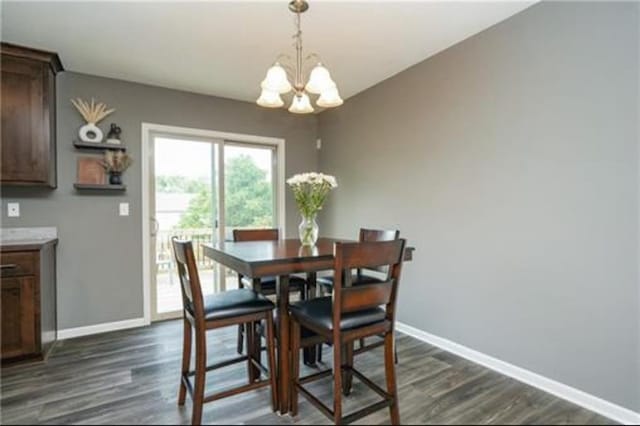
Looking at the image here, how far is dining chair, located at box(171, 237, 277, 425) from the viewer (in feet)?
5.55

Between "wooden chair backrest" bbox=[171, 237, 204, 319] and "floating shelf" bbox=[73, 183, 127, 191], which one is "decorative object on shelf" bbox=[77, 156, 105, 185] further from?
"wooden chair backrest" bbox=[171, 237, 204, 319]

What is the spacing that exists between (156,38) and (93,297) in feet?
7.97

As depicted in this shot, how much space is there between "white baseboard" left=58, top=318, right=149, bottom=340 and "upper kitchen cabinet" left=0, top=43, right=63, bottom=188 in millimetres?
1367

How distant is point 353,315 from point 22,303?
249cm

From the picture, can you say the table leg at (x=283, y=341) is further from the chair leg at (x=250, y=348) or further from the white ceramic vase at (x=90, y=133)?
the white ceramic vase at (x=90, y=133)

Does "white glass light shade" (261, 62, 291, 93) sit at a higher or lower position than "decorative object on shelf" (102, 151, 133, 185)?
higher

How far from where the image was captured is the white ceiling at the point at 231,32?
86.8 inches

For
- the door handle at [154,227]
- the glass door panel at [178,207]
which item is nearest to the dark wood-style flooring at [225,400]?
the glass door panel at [178,207]

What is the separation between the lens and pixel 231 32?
2494 mm

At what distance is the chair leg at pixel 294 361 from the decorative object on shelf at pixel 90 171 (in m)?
2.56

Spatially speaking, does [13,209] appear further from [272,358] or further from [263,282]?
[272,358]

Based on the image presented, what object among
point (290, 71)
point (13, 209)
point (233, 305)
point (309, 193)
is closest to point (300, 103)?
point (309, 193)

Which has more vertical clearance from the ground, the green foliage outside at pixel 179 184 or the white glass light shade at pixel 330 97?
the white glass light shade at pixel 330 97

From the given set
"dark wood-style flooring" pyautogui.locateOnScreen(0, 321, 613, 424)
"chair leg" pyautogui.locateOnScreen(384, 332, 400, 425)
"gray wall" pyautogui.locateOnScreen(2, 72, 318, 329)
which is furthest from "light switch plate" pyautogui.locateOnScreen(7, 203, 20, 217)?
"chair leg" pyautogui.locateOnScreen(384, 332, 400, 425)
